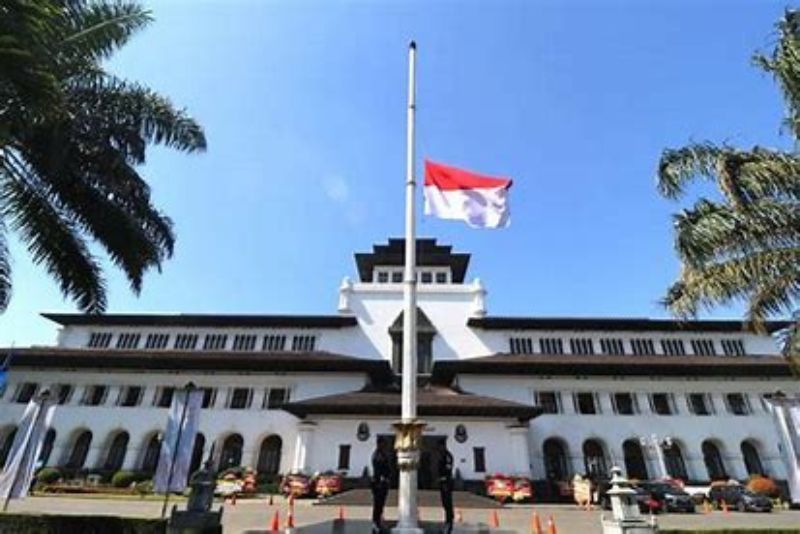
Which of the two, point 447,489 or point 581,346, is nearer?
point 447,489

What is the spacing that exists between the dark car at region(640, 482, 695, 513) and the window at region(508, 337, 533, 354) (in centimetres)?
1418

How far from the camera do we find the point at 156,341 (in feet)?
129

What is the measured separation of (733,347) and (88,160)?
43.8 m

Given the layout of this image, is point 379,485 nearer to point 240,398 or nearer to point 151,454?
point 240,398

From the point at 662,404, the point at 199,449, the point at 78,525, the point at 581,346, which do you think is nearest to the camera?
the point at 78,525

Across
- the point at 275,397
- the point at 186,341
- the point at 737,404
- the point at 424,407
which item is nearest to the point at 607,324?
the point at 737,404

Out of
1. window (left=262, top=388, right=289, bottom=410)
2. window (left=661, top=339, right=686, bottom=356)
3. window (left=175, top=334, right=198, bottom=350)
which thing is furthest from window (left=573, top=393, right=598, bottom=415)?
window (left=175, top=334, right=198, bottom=350)

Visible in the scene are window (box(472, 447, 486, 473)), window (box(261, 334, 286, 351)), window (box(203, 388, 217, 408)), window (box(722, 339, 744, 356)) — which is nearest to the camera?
window (box(472, 447, 486, 473))

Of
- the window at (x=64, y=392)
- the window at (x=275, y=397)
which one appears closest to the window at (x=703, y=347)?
the window at (x=275, y=397)

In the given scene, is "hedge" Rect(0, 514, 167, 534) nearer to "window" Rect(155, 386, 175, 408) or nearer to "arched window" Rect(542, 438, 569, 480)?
"window" Rect(155, 386, 175, 408)

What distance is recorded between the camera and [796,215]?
11.2 metres

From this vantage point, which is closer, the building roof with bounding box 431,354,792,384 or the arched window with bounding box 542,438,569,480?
the arched window with bounding box 542,438,569,480

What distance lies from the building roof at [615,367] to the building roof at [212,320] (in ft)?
33.4

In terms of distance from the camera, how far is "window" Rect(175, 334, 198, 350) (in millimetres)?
38906
